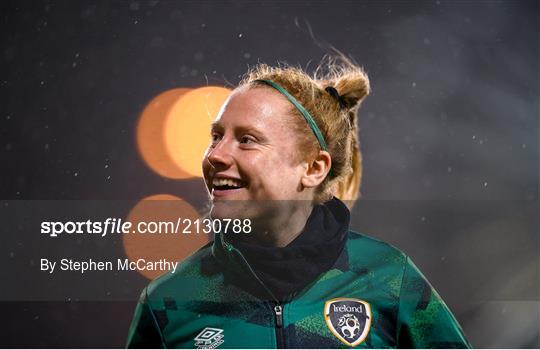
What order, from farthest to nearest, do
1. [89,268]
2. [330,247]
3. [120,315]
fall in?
1. [120,315]
2. [89,268]
3. [330,247]

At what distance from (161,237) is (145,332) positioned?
90cm

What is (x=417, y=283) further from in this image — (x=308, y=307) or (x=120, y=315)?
(x=120, y=315)

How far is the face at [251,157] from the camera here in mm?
1753

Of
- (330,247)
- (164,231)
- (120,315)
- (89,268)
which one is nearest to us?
(330,247)

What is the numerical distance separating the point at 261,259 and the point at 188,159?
226 cm

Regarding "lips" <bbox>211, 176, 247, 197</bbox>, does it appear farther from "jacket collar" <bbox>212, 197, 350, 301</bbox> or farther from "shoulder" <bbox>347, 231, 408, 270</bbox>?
"shoulder" <bbox>347, 231, 408, 270</bbox>

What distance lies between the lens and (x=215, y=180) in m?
1.78

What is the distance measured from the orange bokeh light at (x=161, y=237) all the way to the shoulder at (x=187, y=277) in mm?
312

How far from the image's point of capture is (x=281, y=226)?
1840mm

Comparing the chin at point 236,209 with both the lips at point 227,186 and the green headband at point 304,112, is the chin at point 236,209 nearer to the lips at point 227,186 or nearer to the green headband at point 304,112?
the lips at point 227,186

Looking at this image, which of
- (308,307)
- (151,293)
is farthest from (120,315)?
(308,307)

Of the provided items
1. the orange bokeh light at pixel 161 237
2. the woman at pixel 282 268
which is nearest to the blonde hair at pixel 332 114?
the woman at pixel 282 268

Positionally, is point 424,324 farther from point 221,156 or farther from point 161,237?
point 161,237

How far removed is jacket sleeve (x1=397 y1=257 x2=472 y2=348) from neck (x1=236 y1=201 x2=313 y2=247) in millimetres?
412
